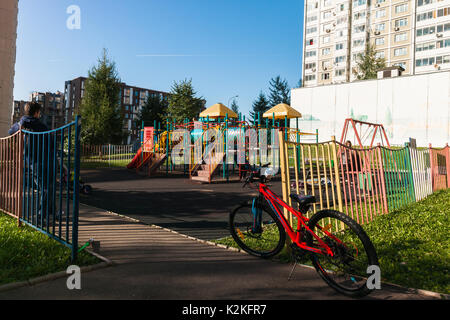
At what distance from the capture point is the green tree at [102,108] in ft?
105

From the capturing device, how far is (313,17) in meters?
67.8

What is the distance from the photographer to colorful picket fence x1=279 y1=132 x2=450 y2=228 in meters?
4.87

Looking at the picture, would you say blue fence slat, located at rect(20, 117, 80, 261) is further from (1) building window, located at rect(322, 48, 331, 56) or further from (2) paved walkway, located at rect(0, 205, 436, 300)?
(1) building window, located at rect(322, 48, 331, 56)

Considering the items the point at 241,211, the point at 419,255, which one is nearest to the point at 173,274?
the point at 241,211

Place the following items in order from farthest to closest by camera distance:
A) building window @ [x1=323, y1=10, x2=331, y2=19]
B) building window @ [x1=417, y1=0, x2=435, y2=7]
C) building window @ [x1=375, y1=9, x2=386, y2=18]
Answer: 1. building window @ [x1=323, y1=10, x2=331, y2=19]
2. building window @ [x1=375, y1=9, x2=386, y2=18]
3. building window @ [x1=417, y1=0, x2=435, y2=7]

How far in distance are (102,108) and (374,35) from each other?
5206cm

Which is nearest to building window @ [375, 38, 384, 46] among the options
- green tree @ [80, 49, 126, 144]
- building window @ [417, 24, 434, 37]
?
building window @ [417, 24, 434, 37]

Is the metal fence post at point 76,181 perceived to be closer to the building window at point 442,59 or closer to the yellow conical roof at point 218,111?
the yellow conical roof at point 218,111

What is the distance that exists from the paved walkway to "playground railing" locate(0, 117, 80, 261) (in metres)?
0.60

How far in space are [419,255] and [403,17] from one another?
64.2m

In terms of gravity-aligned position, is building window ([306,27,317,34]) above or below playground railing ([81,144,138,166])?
above
